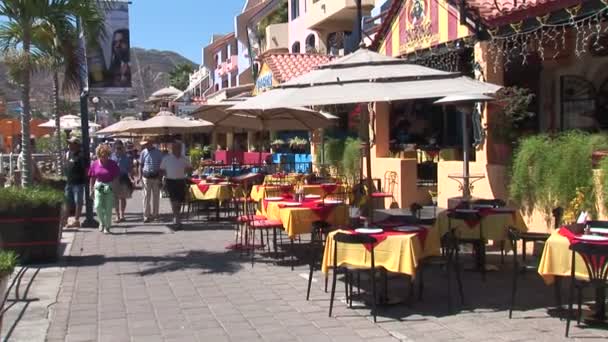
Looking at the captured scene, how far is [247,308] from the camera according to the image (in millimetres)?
7254

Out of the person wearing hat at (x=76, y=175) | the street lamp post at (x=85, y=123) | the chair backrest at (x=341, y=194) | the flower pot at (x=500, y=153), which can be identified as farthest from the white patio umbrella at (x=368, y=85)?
the person wearing hat at (x=76, y=175)

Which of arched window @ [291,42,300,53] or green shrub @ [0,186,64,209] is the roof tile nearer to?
arched window @ [291,42,300,53]

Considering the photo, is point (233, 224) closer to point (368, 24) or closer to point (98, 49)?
point (98, 49)

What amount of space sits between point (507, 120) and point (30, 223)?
7.01m

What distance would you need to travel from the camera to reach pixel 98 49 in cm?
1339

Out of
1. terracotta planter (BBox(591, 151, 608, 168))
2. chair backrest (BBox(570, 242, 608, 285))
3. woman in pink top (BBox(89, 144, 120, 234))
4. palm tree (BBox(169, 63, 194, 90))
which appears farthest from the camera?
palm tree (BBox(169, 63, 194, 90))

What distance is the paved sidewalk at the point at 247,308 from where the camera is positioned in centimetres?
623

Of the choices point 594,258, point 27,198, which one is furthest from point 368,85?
point 27,198

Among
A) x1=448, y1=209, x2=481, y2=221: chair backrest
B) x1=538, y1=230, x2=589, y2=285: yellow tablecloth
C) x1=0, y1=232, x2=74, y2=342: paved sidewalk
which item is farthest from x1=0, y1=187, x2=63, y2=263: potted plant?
x1=538, y1=230, x2=589, y2=285: yellow tablecloth

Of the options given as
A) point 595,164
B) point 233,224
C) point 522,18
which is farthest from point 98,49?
point 595,164

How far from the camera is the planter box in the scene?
947cm

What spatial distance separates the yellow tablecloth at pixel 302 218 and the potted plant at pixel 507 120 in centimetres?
292

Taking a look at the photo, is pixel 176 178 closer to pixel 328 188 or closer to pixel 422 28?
pixel 328 188

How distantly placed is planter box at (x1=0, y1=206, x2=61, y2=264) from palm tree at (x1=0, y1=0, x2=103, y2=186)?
1183 mm
